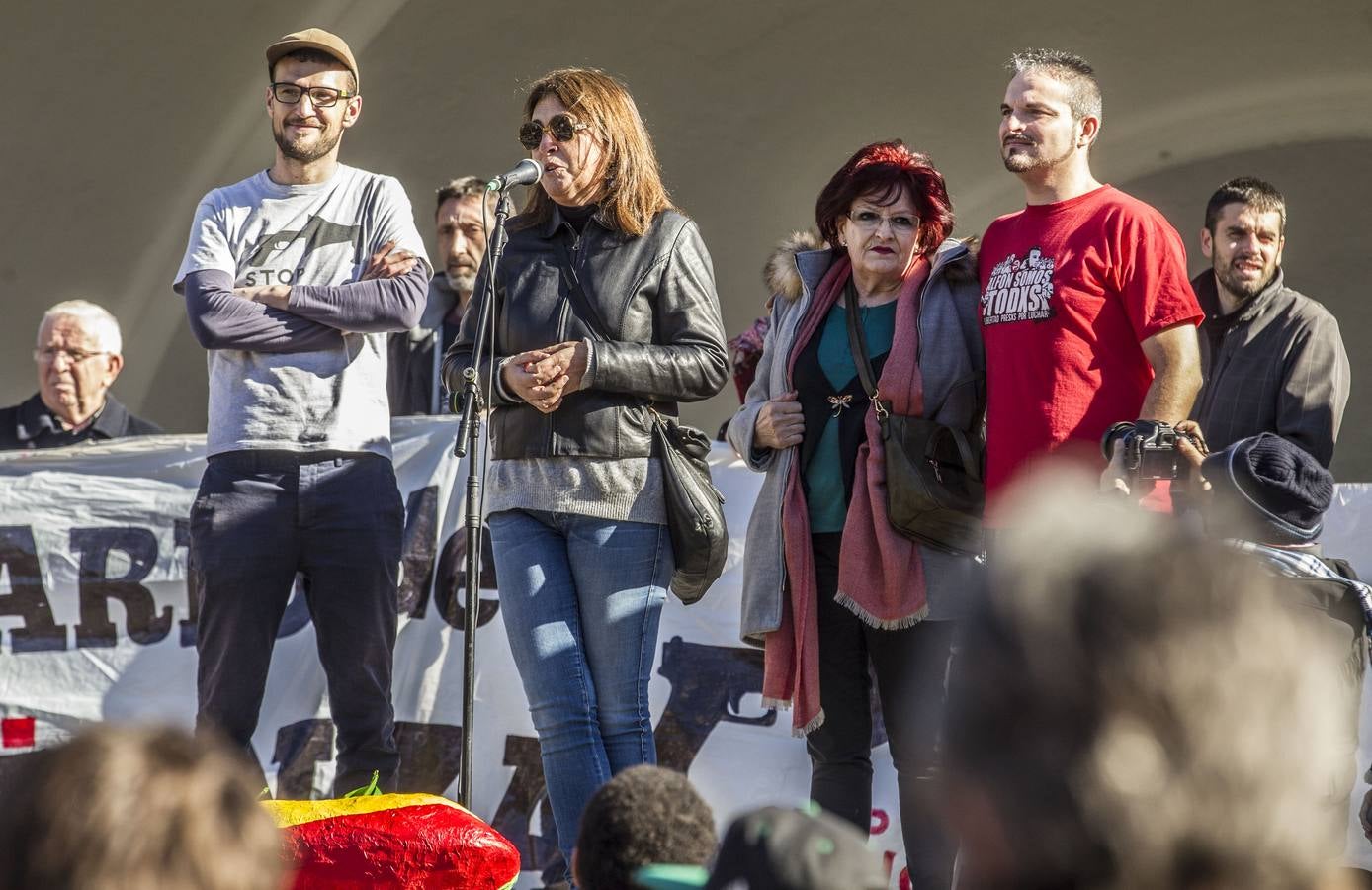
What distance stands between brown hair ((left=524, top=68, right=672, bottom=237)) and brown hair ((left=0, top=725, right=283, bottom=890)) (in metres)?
2.63

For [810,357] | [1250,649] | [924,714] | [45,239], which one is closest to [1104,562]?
[1250,649]

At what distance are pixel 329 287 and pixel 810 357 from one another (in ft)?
4.04

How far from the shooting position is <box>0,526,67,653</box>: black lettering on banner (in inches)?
193

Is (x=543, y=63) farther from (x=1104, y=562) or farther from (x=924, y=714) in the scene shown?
(x=1104, y=562)

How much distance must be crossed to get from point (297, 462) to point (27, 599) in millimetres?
1658

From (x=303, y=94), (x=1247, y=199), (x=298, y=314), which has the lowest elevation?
(x=298, y=314)

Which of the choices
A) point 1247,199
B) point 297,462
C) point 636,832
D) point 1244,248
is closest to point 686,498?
point 297,462

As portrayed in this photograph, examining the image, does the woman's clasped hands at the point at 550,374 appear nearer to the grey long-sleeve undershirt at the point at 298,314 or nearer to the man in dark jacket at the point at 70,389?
the grey long-sleeve undershirt at the point at 298,314

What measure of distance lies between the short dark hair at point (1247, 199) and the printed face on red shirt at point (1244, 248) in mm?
12

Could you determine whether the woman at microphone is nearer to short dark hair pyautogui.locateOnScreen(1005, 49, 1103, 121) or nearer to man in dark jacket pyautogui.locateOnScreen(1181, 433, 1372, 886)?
short dark hair pyautogui.locateOnScreen(1005, 49, 1103, 121)

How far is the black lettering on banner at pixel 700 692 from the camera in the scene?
15.1ft

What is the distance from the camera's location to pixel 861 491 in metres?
3.54

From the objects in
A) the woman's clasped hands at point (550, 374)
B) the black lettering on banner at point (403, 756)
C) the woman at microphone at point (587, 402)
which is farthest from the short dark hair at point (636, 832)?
the black lettering on banner at point (403, 756)

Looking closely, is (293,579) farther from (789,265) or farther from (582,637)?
(789,265)
